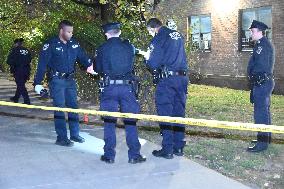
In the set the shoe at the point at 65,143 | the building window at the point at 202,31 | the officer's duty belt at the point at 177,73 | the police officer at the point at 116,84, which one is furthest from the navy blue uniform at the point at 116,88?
the building window at the point at 202,31

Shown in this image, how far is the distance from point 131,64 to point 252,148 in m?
Result: 2.35

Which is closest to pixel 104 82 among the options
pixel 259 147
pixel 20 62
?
pixel 259 147

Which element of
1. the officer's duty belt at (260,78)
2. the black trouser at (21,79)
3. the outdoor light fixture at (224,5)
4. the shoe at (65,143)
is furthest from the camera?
the outdoor light fixture at (224,5)

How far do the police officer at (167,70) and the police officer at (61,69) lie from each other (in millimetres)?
1513

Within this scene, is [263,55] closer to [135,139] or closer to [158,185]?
[135,139]

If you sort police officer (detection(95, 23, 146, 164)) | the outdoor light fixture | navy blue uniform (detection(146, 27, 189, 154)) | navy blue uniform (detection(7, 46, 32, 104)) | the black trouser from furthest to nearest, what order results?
the outdoor light fixture, the black trouser, navy blue uniform (detection(7, 46, 32, 104)), navy blue uniform (detection(146, 27, 189, 154)), police officer (detection(95, 23, 146, 164))

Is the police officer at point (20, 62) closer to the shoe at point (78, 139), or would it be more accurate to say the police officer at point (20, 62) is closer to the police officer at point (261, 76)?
the shoe at point (78, 139)

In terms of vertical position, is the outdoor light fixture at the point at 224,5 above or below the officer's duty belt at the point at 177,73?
above

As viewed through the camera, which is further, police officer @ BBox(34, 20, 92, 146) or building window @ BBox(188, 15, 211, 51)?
building window @ BBox(188, 15, 211, 51)

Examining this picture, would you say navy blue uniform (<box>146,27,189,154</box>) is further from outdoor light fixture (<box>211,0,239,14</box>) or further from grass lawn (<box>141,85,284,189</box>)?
outdoor light fixture (<box>211,0,239,14</box>)

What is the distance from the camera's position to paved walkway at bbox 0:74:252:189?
5.75m

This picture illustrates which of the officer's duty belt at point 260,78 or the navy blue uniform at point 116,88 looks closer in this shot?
the navy blue uniform at point 116,88

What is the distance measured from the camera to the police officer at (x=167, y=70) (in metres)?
6.84

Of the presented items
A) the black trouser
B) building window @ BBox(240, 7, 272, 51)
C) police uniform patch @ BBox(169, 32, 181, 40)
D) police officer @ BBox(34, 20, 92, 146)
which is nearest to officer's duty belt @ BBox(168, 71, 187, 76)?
police uniform patch @ BBox(169, 32, 181, 40)
